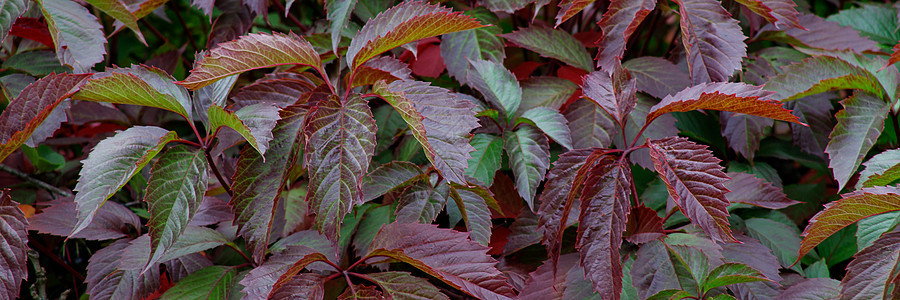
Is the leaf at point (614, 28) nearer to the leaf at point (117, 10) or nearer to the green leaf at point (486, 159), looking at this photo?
the green leaf at point (486, 159)

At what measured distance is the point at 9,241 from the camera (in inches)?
32.5

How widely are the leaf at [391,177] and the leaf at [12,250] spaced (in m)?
0.47

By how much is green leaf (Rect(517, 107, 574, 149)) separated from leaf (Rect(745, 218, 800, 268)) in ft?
1.31

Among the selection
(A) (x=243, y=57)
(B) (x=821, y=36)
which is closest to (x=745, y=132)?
(B) (x=821, y=36)

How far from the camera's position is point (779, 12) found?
100cm

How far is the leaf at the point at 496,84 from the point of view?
101 cm

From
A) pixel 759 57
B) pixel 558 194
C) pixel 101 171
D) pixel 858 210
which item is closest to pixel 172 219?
pixel 101 171

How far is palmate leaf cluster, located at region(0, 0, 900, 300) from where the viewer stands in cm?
78

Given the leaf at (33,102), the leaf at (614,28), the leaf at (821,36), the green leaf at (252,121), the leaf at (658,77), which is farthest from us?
the leaf at (821,36)

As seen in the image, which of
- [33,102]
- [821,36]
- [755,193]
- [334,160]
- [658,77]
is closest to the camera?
[334,160]

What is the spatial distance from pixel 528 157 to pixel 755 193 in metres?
0.38

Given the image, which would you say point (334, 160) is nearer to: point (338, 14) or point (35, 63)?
point (338, 14)

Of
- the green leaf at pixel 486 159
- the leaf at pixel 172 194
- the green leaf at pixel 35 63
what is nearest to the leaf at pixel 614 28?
the green leaf at pixel 486 159

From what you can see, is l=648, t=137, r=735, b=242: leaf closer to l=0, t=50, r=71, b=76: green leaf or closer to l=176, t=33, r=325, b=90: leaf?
l=176, t=33, r=325, b=90: leaf
